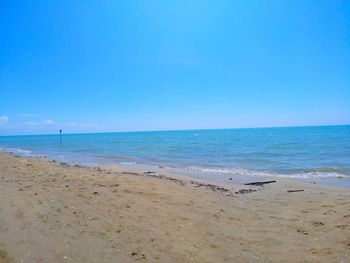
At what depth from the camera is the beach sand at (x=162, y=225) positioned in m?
4.98

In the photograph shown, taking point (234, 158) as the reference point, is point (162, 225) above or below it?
above

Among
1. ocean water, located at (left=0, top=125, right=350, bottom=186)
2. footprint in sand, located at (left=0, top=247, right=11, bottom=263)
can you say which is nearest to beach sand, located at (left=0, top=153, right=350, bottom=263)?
footprint in sand, located at (left=0, top=247, right=11, bottom=263)

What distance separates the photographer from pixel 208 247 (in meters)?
5.29

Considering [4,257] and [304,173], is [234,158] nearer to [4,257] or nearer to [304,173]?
[304,173]

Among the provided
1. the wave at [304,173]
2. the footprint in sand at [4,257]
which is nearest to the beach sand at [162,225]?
the footprint in sand at [4,257]

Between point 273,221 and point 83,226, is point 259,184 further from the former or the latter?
point 83,226

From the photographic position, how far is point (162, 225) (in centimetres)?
628

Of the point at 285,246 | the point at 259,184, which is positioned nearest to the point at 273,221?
the point at 285,246

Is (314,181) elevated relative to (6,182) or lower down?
lower down

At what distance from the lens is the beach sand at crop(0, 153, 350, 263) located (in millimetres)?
4977

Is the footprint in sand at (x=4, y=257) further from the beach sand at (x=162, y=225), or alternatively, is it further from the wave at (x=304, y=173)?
the wave at (x=304, y=173)

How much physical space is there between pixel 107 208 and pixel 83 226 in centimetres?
129

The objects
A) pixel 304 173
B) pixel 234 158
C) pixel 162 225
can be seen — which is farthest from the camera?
pixel 234 158

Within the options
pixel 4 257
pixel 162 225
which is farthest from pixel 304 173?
pixel 4 257
